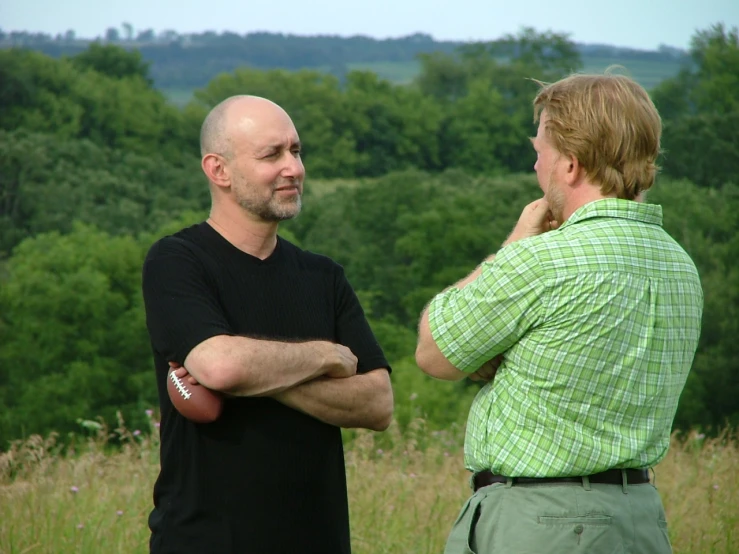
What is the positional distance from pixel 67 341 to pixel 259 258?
36572 mm

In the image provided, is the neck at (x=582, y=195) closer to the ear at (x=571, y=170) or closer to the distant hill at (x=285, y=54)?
the ear at (x=571, y=170)

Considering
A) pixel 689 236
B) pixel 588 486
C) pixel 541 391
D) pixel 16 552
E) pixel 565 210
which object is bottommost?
pixel 689 236

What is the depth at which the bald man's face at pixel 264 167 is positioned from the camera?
3154mm

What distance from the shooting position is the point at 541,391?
2.55 m

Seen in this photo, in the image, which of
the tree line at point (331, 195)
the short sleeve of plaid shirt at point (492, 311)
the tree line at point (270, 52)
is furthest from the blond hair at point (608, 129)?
the tree line at point (270, 52)

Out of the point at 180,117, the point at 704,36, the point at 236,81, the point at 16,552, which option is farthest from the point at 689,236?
the point at 236,81

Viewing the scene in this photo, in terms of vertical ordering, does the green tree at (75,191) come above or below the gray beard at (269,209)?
below

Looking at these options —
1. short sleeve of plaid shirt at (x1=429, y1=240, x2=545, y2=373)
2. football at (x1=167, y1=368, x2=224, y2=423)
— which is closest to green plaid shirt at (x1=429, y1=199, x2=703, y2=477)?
short sleeve of plaid shirt at (x1=429, y1=240, x2=545, y2=373)

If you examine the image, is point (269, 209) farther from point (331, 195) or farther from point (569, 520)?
point (331, 195)

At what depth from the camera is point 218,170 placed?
3.19 metres

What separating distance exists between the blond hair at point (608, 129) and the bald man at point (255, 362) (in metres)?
0.91

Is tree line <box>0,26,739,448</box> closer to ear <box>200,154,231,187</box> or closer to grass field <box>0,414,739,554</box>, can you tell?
grass field <box>0,414,739,554</box>

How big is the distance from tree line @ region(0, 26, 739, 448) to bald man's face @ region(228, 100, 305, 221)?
990cm

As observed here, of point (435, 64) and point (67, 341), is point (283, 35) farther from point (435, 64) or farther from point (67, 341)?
point (67, 341)
